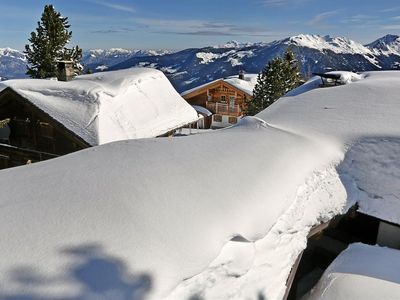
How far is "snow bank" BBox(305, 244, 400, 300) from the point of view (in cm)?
548

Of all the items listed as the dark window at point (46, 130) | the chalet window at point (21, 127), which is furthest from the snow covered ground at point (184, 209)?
the chalet window at point (21, 127)

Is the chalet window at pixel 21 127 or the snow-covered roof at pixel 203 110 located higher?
the chalet window at pixel 21 127

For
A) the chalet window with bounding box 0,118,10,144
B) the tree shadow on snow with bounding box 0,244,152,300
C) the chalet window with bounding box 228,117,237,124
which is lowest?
the chalet window with bounding box 228,117,237,124

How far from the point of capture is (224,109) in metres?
37.5

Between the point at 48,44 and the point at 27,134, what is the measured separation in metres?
14.1

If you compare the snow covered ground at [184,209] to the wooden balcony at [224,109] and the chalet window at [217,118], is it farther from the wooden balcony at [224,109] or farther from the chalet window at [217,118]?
the chalet window at [217,118]

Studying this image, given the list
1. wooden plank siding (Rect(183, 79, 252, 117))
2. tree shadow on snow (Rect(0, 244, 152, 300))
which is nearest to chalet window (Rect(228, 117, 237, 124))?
wooden plank siding (Rect(183, 79, 252, 117))

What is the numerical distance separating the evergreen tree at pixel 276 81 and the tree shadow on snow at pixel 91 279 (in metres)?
25.1

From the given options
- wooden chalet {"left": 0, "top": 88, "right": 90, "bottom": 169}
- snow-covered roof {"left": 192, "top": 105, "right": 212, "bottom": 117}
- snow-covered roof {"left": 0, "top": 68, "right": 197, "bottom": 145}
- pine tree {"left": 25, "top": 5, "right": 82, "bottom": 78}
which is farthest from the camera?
snow-covered roof {"left": 192, "top": 105, "right": 212, "bottom": 117}

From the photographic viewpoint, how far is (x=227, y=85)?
36875 millimetres

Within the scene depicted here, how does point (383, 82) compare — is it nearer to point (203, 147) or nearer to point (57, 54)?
point (203, 147)

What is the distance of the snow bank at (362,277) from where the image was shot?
5.48 meters

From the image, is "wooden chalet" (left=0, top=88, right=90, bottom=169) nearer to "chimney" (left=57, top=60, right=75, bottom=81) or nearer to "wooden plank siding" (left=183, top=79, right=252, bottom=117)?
"chimney" (left=57, top=60, right=75, bottom=81)

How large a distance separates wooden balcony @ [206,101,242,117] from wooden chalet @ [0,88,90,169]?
24828 mm
